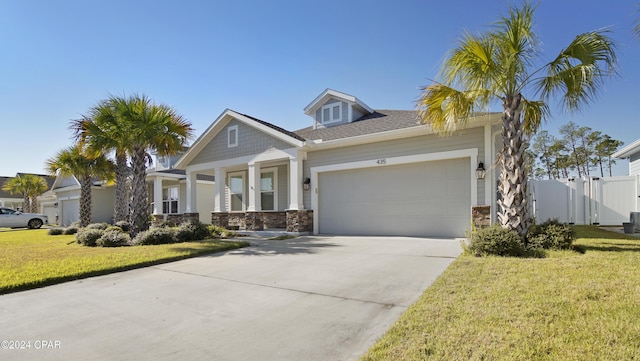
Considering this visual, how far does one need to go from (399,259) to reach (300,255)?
93.1 inches

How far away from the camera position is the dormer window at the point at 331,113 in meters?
16.1

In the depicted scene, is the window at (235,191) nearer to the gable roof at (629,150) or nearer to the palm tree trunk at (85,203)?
the palm tree trunk at (85,203)

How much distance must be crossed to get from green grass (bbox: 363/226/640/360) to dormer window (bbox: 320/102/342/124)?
11.9m

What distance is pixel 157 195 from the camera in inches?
787

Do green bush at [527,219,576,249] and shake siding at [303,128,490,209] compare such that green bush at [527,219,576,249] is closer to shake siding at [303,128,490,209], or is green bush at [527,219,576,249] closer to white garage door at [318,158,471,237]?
shake siding at [303,128,490,209]

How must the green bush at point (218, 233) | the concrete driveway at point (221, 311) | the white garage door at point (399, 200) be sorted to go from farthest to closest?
the green bush at point (218, 233)
the white garage door at point (399, 200)
the concrete driveway at point (221, 311)

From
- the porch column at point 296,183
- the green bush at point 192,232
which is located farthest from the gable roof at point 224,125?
the green bush at point 192,232

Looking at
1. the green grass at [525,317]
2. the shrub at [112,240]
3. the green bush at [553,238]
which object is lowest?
the shrub at [112,240]

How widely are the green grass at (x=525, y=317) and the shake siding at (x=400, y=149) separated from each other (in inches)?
217

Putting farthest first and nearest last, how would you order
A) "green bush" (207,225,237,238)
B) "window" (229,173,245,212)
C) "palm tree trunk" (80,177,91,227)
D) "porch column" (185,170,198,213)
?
"palm tree trunk" (80,177,91,227), "window" (229,173,245,212), "porch column" (185,170,198,213), "green bush" (207,225,237,238)

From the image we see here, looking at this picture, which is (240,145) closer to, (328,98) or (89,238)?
(328,98)

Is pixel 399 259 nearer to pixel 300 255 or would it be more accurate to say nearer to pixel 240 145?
pixel 300 255

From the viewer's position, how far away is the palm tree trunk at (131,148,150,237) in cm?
1180

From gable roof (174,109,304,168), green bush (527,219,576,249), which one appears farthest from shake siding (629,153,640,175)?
gable roof (174,109,304,168)
